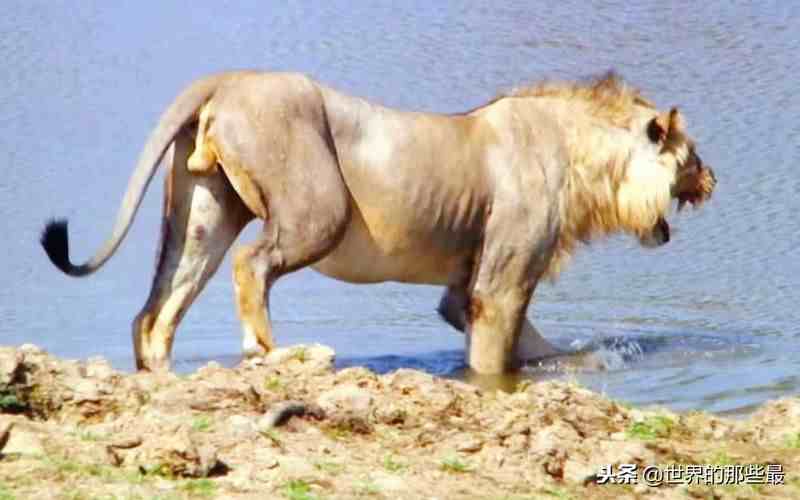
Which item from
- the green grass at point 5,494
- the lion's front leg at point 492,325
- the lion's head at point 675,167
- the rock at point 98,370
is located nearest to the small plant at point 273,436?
the rock at point 98,370

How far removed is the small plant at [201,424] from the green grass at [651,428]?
1596mm

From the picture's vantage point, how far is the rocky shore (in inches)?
241

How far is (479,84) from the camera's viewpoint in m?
17.6

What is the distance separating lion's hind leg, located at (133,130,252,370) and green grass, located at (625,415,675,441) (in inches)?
96.7

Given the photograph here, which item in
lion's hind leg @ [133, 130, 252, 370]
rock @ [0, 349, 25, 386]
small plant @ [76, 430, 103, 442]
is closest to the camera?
small plant @ [76, 430, 103, 442]

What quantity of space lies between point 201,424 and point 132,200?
237cm

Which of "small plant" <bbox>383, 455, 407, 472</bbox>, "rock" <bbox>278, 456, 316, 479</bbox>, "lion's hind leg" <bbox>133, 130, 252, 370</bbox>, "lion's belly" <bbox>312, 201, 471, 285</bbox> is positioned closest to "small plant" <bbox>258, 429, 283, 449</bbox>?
"rock" <bbox>278, 456, 316, 479</bbox>

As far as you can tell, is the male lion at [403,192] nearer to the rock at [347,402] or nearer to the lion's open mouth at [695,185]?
the lion's open mouth at [695,185]

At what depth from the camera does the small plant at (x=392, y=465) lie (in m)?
6.48

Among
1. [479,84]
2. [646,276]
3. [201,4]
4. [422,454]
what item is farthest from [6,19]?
[422,454]

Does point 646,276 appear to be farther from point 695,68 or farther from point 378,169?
point 695,68

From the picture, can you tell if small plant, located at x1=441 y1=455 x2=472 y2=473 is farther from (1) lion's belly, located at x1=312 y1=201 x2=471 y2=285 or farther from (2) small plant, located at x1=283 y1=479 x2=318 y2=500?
(1) lion's belly, located at x1=312 y1=201 x2=471 y2=285

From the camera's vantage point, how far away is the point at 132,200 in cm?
885

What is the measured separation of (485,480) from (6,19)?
1595 centimetres
